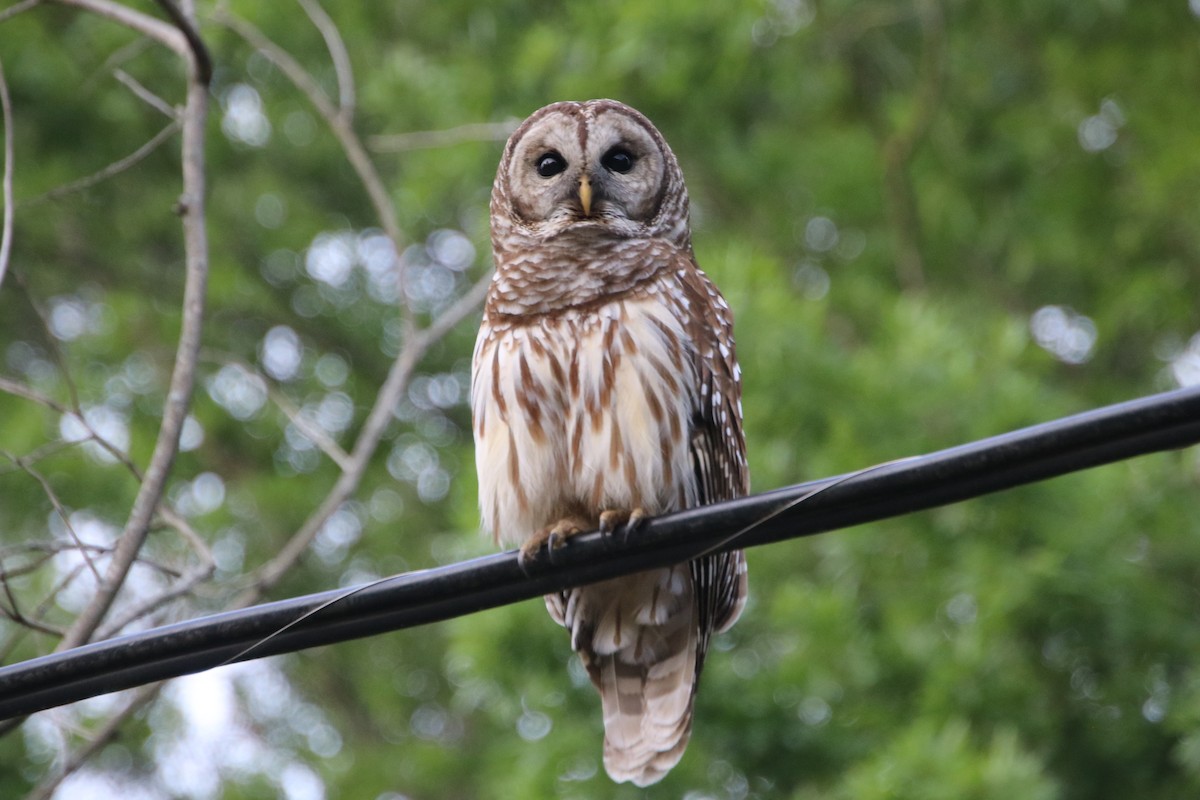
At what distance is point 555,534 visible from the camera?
3.30 meters

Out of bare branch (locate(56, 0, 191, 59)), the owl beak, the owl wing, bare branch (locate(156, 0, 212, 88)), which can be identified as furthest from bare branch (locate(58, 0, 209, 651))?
the owl wing

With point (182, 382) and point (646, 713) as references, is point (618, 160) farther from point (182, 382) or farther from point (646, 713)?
point (646, 713)

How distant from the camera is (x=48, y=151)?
31.7 ft

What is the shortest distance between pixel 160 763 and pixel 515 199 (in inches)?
268

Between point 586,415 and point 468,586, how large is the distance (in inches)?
44.6

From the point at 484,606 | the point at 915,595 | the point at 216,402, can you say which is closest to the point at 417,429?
the point at 216,402

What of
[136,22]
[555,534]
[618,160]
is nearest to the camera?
[555,534]

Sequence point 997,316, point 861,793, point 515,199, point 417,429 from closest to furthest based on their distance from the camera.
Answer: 1. point 515,199
2. point 861,793
3. point 997,316
4. point 417,429

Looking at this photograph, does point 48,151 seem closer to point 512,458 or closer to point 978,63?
point 978,63

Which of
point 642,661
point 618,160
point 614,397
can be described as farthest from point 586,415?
point 618,160

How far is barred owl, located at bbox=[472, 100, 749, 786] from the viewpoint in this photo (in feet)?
11.4

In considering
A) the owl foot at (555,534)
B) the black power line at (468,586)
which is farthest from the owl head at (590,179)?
the black power line at (468,586)

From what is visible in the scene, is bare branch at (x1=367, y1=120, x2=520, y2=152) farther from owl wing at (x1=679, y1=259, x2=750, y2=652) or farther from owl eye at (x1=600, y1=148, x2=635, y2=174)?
owl wing at (x1=679, y1=259, x2=750, y2=652)

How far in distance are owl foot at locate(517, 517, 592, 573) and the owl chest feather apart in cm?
5
